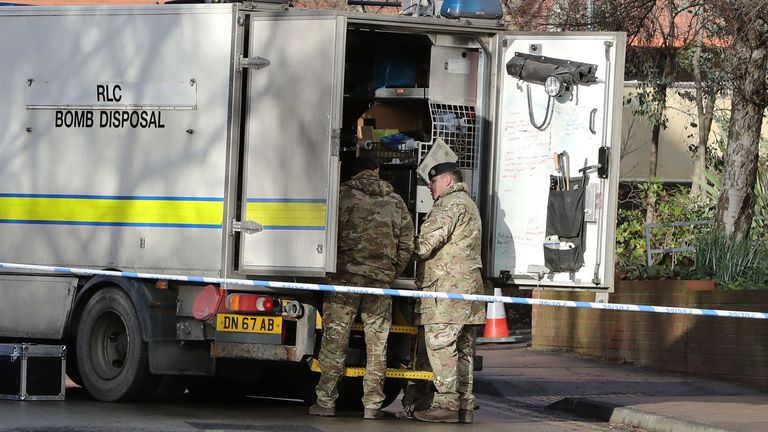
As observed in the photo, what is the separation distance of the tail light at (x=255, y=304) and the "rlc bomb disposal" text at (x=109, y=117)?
143cm

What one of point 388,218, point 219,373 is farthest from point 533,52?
point 219,373

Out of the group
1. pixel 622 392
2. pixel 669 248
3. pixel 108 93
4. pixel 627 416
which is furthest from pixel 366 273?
pixel 669 248

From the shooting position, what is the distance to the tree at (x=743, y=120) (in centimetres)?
1484

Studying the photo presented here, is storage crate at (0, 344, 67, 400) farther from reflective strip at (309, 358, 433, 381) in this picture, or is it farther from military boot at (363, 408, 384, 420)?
military boot at (363, 408, 384, 420)

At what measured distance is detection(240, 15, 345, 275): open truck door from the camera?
10.3 meters

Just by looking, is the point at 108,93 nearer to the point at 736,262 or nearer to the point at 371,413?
the point at 371,413

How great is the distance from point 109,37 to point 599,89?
3.65 meters

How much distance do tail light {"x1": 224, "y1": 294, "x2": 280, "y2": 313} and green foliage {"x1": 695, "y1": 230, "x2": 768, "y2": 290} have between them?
6.24 meters

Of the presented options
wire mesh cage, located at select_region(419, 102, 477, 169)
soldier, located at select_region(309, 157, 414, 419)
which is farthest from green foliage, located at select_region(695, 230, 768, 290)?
soldier, located at select_region(309, 157, 414, 419)

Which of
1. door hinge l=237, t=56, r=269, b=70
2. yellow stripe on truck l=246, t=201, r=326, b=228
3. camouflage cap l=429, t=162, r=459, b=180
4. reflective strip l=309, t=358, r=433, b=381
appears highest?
door hinge l=237, t=56, r=269, b=70

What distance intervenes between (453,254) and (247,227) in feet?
4.94

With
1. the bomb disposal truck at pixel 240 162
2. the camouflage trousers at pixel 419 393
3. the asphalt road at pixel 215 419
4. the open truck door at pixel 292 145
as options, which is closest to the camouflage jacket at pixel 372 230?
the bomb disposal truck at pixel 240 162

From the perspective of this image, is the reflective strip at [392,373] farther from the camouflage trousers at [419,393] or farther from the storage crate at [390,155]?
the storage crate at [390,155]

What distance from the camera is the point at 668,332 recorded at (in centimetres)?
1545
